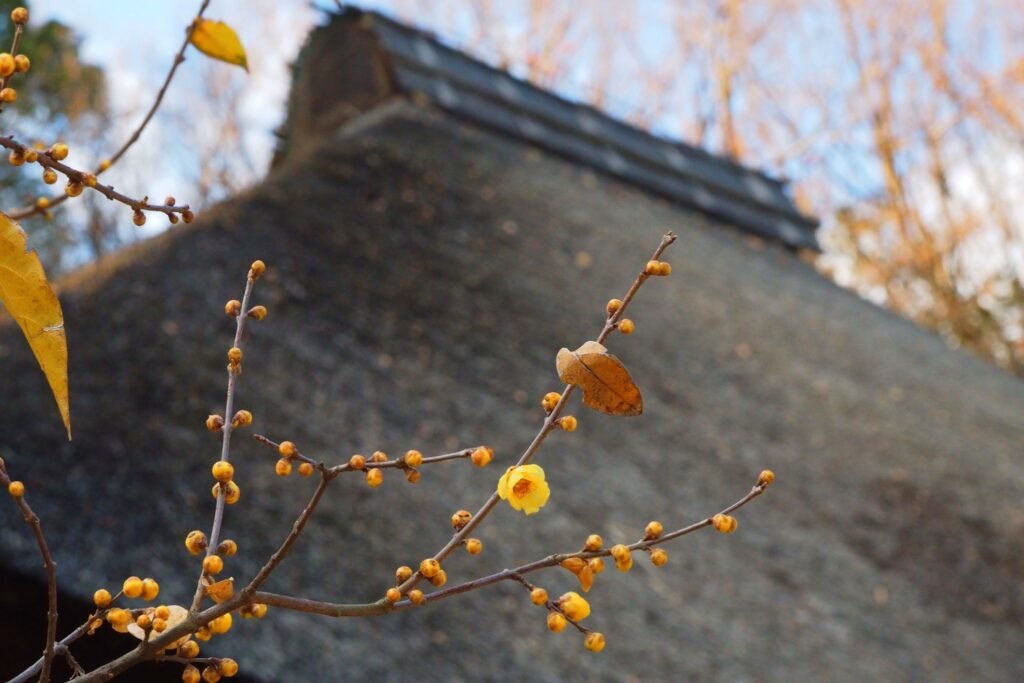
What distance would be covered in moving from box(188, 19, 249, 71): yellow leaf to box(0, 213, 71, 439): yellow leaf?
0.25m

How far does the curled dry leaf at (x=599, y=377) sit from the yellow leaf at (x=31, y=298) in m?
0.25

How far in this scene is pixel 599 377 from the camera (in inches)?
21.7

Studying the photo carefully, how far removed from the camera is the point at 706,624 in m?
2.65

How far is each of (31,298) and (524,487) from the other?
267mm

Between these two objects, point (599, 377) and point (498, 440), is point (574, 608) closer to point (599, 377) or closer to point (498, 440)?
point (599, 377)

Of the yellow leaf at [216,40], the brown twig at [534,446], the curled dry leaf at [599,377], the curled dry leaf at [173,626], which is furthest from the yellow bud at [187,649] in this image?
the yellow leaf at [216,40]

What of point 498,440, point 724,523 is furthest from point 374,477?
point 498,440

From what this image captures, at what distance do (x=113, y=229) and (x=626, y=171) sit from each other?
19.0ft

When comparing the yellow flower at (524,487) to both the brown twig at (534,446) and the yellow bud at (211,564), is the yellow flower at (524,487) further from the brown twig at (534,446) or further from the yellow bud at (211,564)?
the yellow bud at (211,564)

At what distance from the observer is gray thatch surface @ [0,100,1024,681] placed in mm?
2229

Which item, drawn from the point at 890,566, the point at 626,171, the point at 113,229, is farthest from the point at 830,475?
the point at 113,229

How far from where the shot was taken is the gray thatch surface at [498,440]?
223cm

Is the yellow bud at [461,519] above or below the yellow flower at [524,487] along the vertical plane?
below

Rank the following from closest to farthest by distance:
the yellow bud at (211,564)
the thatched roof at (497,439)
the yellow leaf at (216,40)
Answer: the yellow bud at (211,564)
the yellow leaf at (216,40)
the thatched roof at (497,439)
